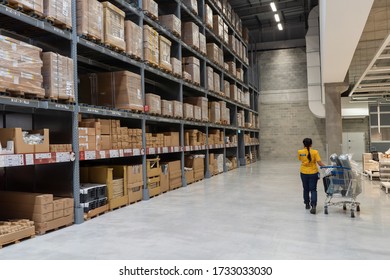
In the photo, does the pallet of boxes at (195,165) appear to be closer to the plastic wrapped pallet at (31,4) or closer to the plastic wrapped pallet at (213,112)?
the plastic wrapped pallet at (213,112)

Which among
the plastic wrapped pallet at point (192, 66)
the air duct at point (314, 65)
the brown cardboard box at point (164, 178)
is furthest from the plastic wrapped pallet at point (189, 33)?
the air duct at point (314, 65)

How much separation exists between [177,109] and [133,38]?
2905mm

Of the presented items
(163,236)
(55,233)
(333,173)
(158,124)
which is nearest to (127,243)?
(163,236)

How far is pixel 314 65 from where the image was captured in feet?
68.0

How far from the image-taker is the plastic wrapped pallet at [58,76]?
5.39m

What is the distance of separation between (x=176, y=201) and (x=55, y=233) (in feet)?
10.7

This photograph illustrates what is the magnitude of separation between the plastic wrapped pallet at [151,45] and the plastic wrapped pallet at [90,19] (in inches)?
70.2

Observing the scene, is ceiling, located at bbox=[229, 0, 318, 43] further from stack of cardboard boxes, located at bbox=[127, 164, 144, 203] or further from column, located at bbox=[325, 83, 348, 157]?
stack of cardboard boxes, located at bbox=[127, 164, 144, 203]

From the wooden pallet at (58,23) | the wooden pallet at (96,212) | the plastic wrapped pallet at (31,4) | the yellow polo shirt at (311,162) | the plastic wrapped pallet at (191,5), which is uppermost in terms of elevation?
the plastic wrapped pallet at (191,5)

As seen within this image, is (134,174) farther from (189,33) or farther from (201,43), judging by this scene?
(201,43)

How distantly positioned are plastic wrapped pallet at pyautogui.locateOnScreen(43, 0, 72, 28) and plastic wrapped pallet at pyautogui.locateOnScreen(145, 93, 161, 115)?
3.03 m

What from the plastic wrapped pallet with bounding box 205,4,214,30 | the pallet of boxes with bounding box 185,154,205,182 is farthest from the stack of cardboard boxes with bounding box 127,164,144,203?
the plastic wrapped pallet with bounding box 205,4,214,30

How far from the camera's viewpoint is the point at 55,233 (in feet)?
16.9

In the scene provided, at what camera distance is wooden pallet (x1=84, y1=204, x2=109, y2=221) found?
19.9 ft
